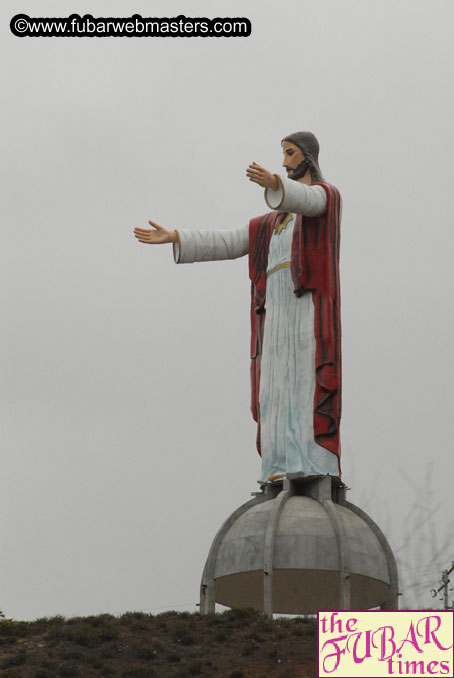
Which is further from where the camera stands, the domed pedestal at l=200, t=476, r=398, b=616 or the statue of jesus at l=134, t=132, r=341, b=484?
the statue of jesus at l=134, t=132, r=341, b=484

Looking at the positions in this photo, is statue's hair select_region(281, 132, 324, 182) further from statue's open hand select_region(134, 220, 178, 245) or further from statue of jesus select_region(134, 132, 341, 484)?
statue's open hand select_region(134, 220, 178, 245)

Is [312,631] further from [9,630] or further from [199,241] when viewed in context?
[199,241]

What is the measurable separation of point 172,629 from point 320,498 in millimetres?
3832

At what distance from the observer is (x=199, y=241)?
27.2 m

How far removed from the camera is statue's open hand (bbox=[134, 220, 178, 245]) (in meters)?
27.0

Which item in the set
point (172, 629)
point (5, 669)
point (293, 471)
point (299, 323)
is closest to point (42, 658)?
point (5, 669)

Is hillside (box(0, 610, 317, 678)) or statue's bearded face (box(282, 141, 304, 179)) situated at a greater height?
statue's bearded face (box(282, 141, 304, 179))

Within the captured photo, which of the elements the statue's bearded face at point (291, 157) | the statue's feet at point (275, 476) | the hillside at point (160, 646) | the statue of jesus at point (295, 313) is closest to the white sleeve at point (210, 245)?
the statue of jesus at point (295, 313)

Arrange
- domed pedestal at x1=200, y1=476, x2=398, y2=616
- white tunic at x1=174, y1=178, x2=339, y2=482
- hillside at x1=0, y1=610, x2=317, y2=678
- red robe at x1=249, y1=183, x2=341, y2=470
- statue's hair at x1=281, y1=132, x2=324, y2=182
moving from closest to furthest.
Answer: hillside at x1=0, y1=610, x2=317, y2=678, domed pedestal at x1=200, y1=476, x2=398, y2=616, white tunic at x1=174, y1=178, x2=339, y2=482, red robe at x1=249, y1=183, x2=341, y2=470, statue's hair at x1=281, y1=132, x2=324, y2=182

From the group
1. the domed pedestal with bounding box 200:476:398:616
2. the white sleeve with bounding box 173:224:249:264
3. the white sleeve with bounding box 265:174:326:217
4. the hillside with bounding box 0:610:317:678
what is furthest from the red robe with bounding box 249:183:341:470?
the hillside with bounding box 0:610:317:678

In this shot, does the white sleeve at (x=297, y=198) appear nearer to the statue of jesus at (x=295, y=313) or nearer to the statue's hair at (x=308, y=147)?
the statue of jesus at (x=295, y=313)

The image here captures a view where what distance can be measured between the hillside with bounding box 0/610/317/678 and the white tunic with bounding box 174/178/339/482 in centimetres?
311

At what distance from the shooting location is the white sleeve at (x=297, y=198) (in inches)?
968

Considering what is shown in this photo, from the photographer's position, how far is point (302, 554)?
23984mm
